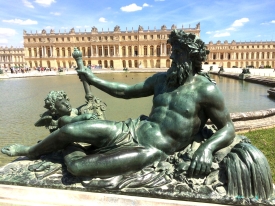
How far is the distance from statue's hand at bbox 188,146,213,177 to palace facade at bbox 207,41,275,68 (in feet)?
252

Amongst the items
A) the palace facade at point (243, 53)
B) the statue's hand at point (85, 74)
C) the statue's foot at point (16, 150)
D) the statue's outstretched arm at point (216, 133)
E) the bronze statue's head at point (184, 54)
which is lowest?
the statue's foot at point (16, 150)

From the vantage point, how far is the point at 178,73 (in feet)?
7.72

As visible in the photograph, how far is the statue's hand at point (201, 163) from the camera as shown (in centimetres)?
210

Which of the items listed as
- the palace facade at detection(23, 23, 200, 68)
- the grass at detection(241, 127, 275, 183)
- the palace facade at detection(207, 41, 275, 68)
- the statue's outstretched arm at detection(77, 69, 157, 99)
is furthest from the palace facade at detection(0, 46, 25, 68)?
the statue's outstretched arm at detection(77, 69, 157, 99)

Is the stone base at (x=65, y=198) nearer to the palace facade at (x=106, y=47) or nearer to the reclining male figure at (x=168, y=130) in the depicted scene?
the reclining male figure at (x=168, y=130)

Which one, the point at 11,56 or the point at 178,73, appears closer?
the point at 178,73

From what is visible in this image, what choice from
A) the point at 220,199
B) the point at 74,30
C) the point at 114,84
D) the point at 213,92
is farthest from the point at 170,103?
the point at 74,30

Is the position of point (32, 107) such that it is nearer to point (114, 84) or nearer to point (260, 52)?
point (114, 84)

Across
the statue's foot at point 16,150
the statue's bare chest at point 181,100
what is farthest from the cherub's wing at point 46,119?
the statue's bare chest at point 181,100

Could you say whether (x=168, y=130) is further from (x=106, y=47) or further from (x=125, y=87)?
(x=106, y=47)

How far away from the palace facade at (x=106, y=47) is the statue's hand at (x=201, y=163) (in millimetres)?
71832

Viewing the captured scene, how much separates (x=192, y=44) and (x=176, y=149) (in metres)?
1.07

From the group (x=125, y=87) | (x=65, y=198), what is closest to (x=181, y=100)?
(x=125, y=87)

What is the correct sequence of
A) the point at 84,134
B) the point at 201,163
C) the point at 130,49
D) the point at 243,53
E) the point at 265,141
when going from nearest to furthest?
the point at 201,163 < the point at 84,134 < the point at 265,141 < the point at 243,53 < the point at 130,49
